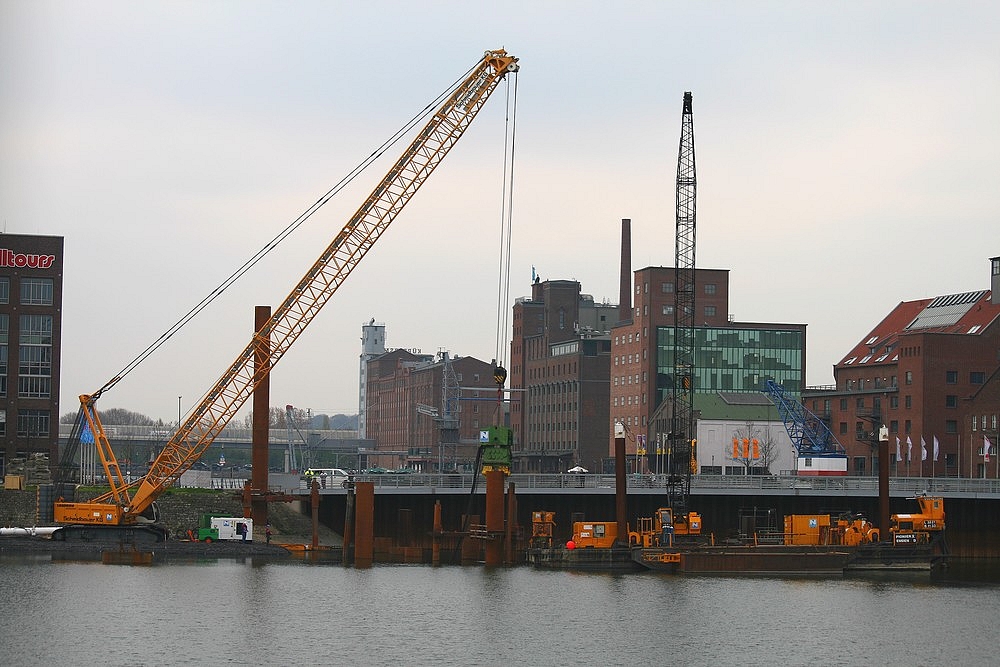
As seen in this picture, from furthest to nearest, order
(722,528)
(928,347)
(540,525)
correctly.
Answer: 1. (928,347)
2. (722,528)
3. (540,525)

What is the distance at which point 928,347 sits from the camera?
146750 mm

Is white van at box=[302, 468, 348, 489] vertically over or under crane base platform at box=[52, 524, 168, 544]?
over

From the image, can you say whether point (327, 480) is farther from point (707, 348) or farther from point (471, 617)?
point (707, 348)

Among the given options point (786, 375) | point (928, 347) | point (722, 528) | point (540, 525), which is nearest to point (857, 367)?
point (928, 347)

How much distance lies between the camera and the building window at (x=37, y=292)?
4994 inches

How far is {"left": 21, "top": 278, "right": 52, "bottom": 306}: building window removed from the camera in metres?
127

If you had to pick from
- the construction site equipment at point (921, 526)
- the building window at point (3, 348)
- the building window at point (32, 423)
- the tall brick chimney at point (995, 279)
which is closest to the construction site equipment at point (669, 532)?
the construction site equipment at point (921, 526)

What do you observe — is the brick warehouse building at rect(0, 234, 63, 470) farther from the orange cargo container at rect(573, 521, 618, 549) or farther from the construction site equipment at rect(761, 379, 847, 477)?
the construction site equipment at rect(761, 379, 847, 477)

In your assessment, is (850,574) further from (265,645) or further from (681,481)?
Result: (265,645)

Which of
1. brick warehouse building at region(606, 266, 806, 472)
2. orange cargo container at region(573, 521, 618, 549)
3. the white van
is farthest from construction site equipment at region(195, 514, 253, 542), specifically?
brick warehouse building at region(606, 266, 806, 472)

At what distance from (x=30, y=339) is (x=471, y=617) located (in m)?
71.4

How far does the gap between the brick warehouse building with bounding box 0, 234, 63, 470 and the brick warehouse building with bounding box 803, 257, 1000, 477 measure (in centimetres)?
7429

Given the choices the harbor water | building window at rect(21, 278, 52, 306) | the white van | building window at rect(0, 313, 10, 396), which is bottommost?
the harbor water

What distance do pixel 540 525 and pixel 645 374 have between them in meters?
94.8
